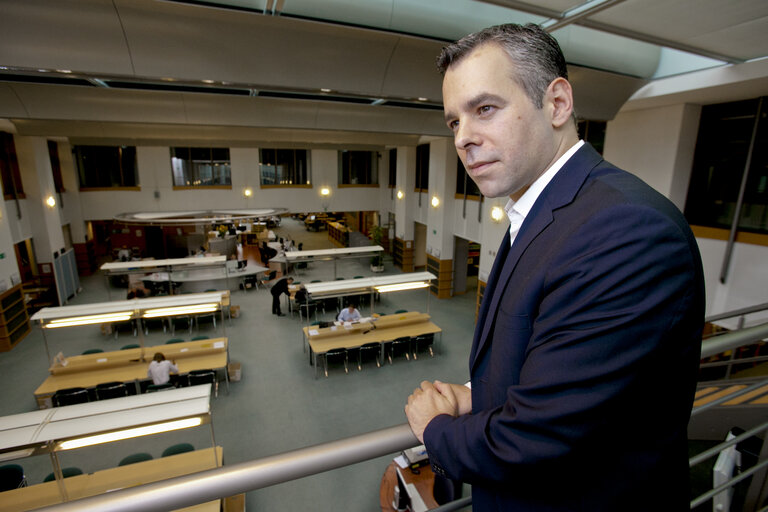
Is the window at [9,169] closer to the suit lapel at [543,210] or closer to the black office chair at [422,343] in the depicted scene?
the black office chair at [422,343]

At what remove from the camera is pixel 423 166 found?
14.7 metres

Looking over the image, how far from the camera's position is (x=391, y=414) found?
672 centimetres

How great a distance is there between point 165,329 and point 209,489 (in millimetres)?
11149

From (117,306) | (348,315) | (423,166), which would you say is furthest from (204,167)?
(348,315)

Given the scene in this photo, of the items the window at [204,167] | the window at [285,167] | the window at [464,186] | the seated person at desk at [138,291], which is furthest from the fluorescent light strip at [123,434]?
the window at [285,167]

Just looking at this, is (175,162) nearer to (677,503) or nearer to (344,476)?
(344,476)

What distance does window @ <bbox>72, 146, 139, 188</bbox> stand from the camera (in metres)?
14.8

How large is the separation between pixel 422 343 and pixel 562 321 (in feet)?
28.8

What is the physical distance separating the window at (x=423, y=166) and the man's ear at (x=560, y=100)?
45.5 ft

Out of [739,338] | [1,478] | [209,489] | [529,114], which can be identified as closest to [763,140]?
[739,338]

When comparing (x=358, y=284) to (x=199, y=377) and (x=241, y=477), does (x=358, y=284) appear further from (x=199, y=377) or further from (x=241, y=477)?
(x=241, y=477)

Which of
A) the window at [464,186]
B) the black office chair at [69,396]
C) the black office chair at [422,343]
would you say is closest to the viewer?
the black office chair at [69,396]

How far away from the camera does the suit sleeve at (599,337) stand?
56 centimetres

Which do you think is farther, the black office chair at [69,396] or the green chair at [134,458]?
the black office chair at [69,396]
